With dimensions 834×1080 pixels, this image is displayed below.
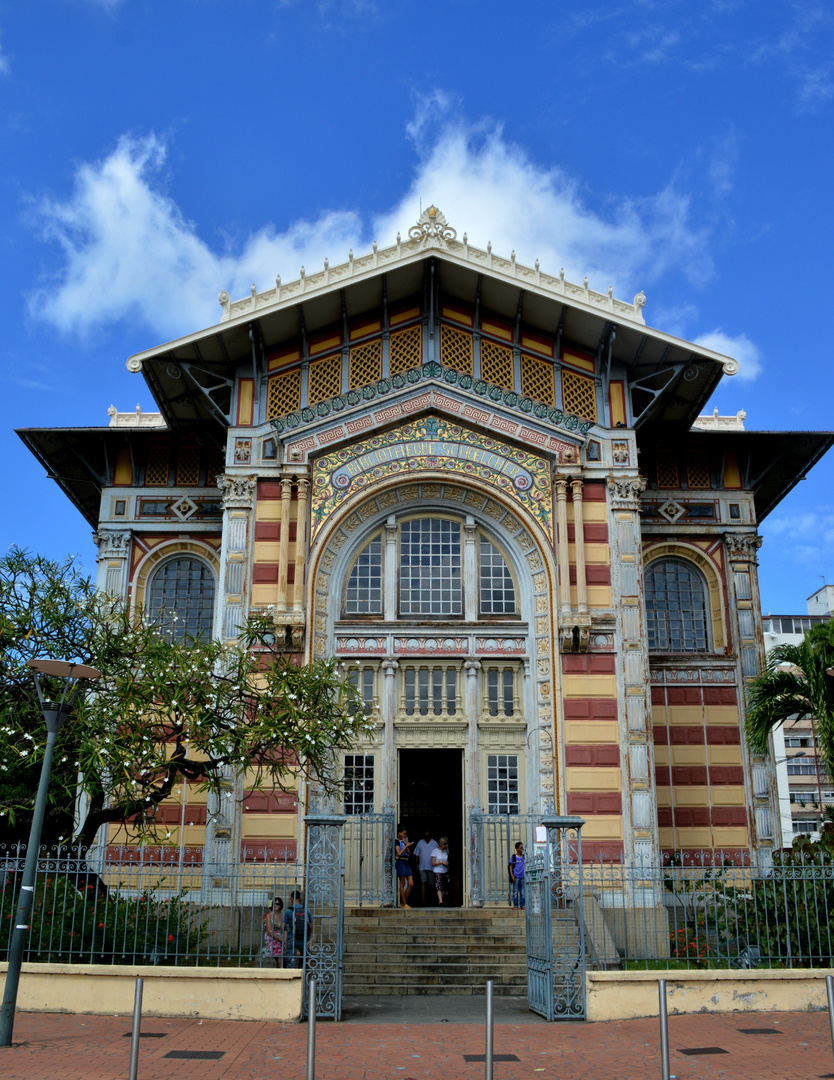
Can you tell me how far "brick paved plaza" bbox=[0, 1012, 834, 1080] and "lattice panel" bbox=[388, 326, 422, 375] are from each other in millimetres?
14928

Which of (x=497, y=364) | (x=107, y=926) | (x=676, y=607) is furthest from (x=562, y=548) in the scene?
(x=107, y=926)

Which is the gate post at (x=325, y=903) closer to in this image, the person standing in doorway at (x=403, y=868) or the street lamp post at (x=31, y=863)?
the street lamp post at (x=31, y=863)

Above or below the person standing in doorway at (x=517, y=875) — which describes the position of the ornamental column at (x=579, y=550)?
above

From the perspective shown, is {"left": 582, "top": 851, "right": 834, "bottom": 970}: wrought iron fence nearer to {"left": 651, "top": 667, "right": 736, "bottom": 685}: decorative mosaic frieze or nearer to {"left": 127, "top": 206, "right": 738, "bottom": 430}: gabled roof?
{"left": 651, "top": 667, "right": 736, "bottom": 685}: decorative mosaic frieze

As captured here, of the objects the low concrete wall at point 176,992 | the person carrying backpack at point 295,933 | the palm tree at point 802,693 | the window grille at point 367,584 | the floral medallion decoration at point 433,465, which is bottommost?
the low concrete wall at point 176,992

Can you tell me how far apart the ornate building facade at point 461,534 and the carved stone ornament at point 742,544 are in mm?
279

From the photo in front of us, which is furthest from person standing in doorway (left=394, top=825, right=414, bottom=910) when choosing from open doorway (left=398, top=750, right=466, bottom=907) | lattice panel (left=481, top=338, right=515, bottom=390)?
lattice panel (left=481, top=338, right=515, bottom=390)

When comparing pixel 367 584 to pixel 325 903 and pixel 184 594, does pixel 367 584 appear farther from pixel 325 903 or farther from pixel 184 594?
pixel 325 903

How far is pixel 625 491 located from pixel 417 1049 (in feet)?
46.2

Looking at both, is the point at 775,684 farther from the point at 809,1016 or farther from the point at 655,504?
the point at 809,1016

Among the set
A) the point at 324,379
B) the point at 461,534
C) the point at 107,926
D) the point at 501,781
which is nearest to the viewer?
the point at 107,926

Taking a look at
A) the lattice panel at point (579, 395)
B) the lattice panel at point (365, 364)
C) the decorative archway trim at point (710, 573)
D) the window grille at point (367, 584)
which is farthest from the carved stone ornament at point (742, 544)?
the lattice panel at point (365, 364)

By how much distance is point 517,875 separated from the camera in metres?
20.0

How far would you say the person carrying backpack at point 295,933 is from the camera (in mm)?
14667
